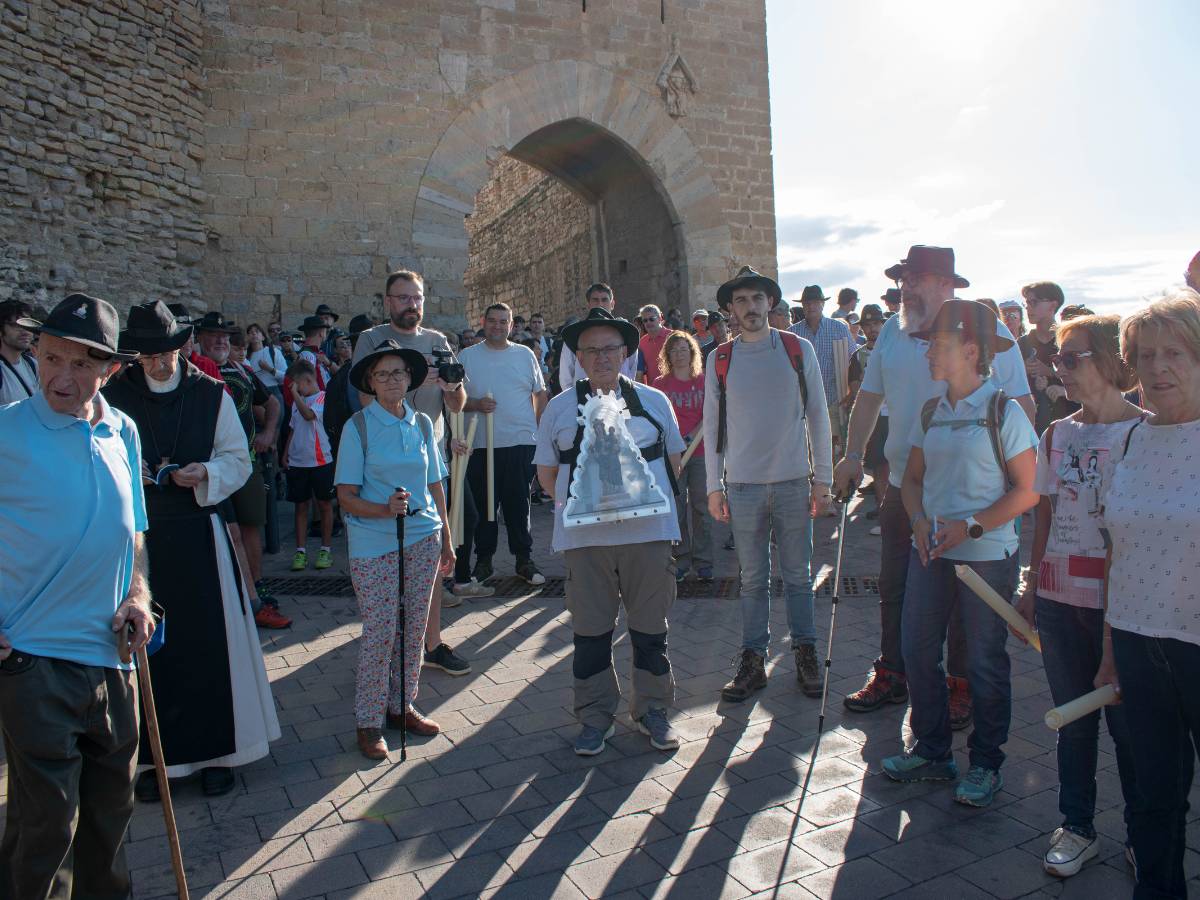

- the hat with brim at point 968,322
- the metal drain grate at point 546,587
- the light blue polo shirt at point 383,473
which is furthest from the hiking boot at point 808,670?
the light blue polo shirt at point 383,473

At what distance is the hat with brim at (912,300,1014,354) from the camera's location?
142 inches

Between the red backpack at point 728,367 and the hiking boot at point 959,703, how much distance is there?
1478mm

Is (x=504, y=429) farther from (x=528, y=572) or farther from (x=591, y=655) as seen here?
(x=591, y=655)

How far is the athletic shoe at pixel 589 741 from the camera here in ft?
13.4

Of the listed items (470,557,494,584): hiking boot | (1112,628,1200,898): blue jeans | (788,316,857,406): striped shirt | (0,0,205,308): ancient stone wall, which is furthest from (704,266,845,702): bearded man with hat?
(0,0,205,308): ancient stone wall

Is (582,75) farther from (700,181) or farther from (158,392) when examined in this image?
(158,392)

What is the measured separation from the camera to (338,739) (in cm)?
435

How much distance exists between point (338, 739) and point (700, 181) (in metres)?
12.7

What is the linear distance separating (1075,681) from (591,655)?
194 cm

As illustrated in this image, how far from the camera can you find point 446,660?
518 cm

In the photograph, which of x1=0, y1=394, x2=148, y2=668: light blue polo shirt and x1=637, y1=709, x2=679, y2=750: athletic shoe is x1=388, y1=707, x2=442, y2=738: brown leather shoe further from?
x1=0, y1=394, x2=148, y2=668: light blue polo shirt

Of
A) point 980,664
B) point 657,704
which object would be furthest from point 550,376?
point 980,664

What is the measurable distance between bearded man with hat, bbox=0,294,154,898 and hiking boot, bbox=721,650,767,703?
273 centimetres

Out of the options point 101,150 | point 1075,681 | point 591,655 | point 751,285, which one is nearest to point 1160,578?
point 1075,681
